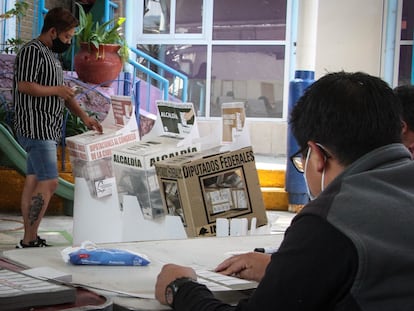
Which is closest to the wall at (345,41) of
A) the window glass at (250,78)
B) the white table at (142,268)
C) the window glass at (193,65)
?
the window glass at (250,78)

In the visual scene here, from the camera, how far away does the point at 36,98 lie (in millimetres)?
4703

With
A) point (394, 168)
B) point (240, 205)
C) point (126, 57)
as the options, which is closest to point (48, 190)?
point (240, 205)

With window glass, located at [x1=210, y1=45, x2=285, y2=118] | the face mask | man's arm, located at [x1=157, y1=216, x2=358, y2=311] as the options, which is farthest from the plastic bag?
window glass, located at [x1=210, y1=45, x2=285, y2=118]

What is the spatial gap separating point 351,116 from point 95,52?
7131 millimetres

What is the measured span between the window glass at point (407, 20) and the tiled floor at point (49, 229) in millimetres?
4999

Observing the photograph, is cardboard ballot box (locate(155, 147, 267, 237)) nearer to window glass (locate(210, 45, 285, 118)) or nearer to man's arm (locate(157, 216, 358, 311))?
man's arm (locate(157, 216, 358, 311))

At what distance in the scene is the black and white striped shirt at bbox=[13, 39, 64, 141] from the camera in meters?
4.64

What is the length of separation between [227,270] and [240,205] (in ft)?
4.18

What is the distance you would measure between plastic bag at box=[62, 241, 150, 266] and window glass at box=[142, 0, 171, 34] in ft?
32.3

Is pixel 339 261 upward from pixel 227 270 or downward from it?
upward

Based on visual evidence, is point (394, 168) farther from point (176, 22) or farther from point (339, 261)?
point (176, 22)

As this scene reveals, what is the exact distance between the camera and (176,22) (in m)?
11.6

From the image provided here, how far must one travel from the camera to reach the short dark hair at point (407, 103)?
2.46 meters

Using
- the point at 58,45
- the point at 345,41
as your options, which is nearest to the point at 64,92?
the point at 58,45
